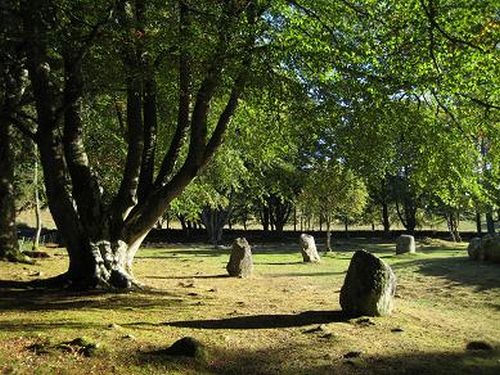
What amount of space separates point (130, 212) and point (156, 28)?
14.9ft

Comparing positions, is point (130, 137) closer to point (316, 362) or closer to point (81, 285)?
point (81, 285)


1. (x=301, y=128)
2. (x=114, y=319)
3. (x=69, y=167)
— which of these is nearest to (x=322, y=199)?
(x=301, y=128)

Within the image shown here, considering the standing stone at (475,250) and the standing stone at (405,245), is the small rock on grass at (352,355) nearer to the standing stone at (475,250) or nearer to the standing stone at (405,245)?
the standing stone at (475,250)

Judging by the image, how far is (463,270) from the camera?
22.4 metres

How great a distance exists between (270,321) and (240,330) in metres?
1.13

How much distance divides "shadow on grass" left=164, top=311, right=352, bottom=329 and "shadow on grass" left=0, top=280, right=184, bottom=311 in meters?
1.63

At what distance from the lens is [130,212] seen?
14727 mm

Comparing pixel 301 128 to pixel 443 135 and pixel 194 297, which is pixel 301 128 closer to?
pixel 443 135

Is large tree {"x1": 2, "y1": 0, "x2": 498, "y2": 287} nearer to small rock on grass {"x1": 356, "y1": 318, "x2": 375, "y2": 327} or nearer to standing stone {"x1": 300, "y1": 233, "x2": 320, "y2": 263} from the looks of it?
small rock on grass {"x1": 356, "y1": 318, "x2": 375, "y2": 327}

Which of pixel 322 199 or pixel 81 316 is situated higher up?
pixel 322 199

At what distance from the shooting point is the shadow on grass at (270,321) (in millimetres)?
10516

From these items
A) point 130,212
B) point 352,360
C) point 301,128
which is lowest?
point 352,360

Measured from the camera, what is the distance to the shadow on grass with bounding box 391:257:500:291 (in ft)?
63.9

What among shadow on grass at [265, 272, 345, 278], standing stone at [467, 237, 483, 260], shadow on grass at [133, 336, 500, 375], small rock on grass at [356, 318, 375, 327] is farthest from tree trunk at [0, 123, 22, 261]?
standing stone at [467, 237, 483, 260]
